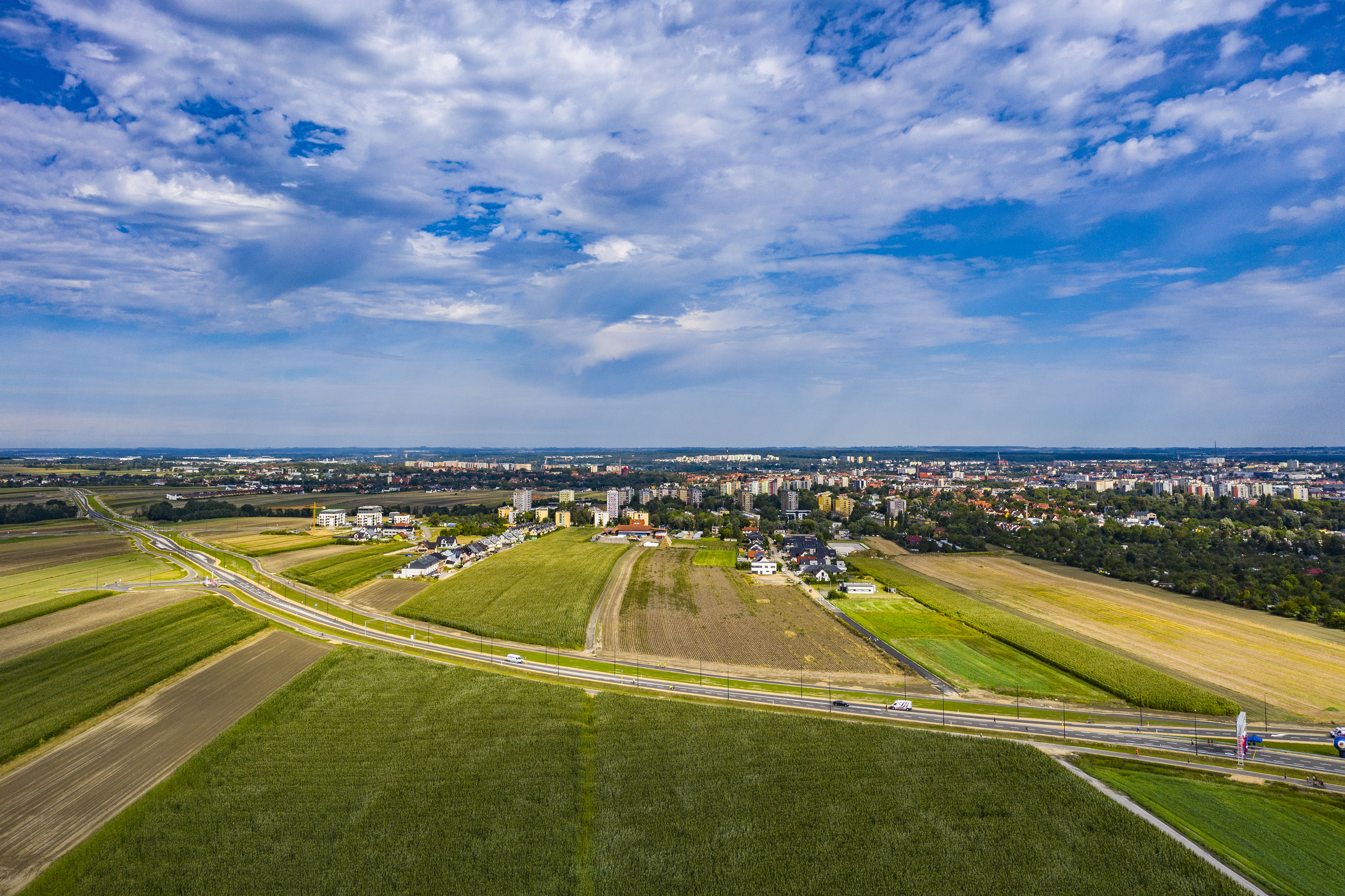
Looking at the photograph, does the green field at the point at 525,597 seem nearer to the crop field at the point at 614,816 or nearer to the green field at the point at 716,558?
the green field at the point at 716,558

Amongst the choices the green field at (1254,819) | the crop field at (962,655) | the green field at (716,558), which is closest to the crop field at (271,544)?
the green field at (716,558)

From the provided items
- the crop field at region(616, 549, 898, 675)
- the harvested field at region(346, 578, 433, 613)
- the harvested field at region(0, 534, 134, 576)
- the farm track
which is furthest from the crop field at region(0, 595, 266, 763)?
the harvested field at region(0, 534, 134, 576)

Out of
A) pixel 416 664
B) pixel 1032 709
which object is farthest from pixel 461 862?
pixel 1032 709

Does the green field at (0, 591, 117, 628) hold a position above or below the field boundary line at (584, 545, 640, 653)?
above

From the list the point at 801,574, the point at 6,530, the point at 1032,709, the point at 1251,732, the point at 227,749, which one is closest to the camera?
the point at 227,749

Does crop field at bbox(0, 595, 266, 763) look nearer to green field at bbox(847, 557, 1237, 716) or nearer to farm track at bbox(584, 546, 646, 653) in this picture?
farm track at bbox(584, 546, 646, 653)

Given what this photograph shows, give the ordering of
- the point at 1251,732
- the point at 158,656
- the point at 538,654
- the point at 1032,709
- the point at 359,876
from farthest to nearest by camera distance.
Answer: the point at 538,654 → the point at 158,656 → the point at 1032,709 → the point at 1251,732 → the point at 359,876

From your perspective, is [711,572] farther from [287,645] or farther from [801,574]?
[287,645]
